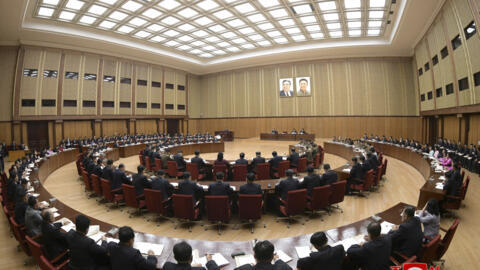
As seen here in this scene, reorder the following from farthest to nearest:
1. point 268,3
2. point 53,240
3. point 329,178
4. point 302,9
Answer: point 302,9 < point 268,3 < point 329,178 < point 53,240

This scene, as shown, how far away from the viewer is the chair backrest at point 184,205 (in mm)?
5078

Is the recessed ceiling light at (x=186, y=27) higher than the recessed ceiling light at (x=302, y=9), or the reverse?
the recessed ceiling light at (x=186, y=27)

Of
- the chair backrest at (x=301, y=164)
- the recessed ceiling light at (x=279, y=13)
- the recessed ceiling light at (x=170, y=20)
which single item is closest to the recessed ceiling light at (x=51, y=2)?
the recessed ceiling light at (x=170, y=20)

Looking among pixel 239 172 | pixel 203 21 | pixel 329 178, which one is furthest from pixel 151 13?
pixel 329 178

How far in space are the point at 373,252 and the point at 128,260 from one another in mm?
2713

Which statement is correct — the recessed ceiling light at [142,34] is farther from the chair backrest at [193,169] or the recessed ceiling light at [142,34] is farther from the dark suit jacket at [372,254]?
the dark suit jacket at [372,254]

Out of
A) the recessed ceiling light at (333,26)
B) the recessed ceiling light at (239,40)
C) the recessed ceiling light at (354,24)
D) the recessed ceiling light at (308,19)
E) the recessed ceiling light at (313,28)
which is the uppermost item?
the recessed ceiling light at (239,40)

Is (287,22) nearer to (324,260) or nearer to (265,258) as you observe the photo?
(324,260)

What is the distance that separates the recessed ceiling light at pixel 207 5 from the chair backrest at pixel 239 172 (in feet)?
34.2

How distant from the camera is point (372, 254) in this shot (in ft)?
8.48

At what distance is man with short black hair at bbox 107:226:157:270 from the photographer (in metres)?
2.50

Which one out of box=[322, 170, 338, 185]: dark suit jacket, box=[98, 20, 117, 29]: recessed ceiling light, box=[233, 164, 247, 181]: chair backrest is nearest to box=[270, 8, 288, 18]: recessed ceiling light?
box=[98, 20, 117, 29]: recessed ceiling light

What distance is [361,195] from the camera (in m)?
7.54

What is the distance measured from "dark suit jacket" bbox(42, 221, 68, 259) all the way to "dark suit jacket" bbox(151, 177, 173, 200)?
2.62 m
